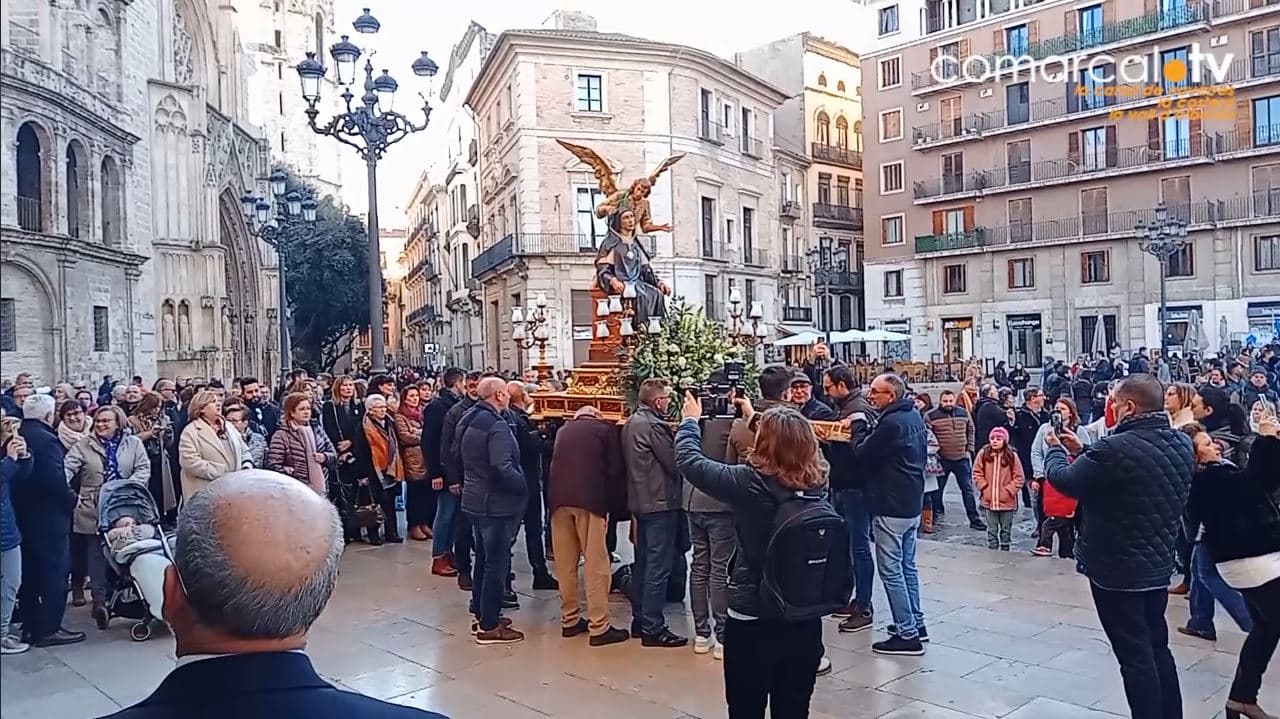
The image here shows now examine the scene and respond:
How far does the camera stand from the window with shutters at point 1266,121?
32.9 m

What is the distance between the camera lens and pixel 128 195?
7.45 m

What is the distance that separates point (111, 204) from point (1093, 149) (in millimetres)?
36542

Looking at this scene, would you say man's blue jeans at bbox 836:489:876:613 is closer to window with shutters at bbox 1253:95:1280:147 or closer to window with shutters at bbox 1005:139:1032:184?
window with shutters at bbox 1253:95:1280:147

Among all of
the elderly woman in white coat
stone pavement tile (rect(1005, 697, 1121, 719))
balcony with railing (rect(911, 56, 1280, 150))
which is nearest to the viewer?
stone pavement tile (rect(1005, 697, 1121, 719))

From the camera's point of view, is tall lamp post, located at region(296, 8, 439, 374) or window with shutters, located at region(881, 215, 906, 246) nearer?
tall lamp post, located at region(296, 8, 439, 374)

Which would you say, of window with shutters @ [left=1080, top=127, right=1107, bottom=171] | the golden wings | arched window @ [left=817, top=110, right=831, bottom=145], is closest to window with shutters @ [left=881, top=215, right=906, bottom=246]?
arched window @ [left=817, top=110, right=831, bottom=145]

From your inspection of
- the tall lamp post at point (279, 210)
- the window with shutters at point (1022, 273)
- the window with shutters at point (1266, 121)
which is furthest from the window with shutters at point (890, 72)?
the tall lamp post at point (279, 210)

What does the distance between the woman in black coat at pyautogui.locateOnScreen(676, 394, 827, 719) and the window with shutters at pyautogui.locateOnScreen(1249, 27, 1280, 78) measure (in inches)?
1406

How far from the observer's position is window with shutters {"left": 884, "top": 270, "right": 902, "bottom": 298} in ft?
140

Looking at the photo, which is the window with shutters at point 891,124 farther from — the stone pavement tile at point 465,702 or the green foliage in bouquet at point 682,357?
the stone pavement tile at point 465,702

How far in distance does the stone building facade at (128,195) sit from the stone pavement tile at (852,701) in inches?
160

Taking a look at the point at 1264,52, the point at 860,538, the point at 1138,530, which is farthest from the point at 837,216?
the point at 1138,530

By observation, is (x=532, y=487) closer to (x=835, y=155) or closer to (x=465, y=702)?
(x=465, y=702)

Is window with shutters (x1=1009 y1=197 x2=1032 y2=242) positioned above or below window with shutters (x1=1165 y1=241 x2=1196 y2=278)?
above
